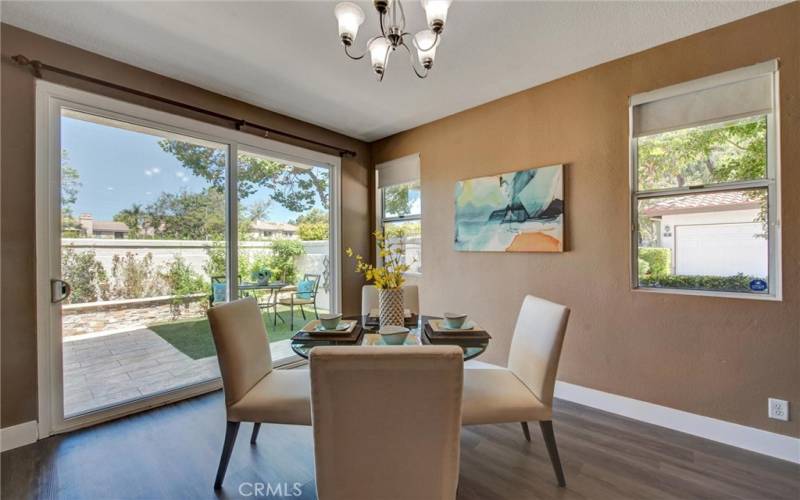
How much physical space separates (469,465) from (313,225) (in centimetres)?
279

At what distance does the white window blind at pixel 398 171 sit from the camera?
3.74 metres

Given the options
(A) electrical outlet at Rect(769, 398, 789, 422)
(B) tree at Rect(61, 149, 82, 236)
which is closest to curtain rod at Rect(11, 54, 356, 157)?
(B) tree at Rect(61, 149, 82, 236)

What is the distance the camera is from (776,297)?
1873mm

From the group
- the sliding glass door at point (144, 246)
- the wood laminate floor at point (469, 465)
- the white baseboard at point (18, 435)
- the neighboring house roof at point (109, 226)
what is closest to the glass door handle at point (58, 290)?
the sliding glass door at point (144, 246)

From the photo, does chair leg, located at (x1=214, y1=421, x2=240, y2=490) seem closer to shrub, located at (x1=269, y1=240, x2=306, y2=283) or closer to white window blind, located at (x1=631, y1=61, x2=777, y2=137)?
shrub, located at (x1=269, y1=240, x2=306, y2=283)

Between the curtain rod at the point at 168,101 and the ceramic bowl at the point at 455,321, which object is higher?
the curtain rod at the point at 168,101

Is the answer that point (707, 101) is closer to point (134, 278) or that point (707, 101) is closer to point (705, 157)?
point (705, 157)

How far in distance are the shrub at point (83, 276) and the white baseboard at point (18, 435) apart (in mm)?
784

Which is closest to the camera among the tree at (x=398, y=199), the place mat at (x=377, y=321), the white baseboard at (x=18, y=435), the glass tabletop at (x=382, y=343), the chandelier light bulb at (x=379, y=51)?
the glass tabletop at (x=382, y=343)

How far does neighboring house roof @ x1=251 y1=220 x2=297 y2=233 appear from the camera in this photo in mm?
3196

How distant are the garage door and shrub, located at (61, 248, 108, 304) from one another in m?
Result: 4.18

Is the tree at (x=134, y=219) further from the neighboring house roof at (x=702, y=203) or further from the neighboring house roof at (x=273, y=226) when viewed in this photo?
the neighboring house roof at (x=702, y=203)

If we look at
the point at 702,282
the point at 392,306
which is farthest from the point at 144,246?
the point at 702,282

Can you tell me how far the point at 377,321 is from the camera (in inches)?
85.5
